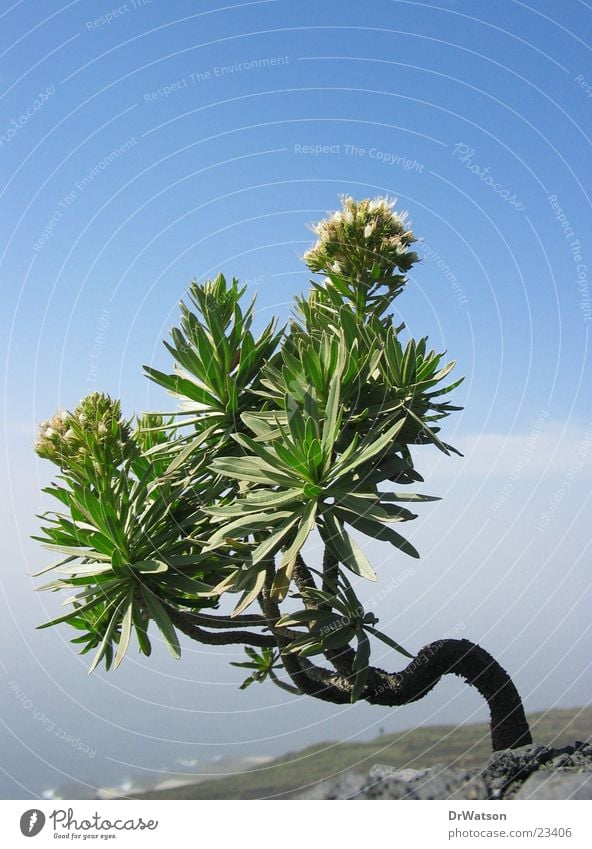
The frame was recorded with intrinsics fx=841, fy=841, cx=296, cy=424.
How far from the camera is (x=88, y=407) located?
541 centimetres

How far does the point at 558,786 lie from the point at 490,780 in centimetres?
38

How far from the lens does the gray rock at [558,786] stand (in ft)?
14.7

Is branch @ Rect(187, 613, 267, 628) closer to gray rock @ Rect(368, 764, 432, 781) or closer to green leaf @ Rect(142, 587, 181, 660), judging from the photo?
green leaf @ Rect(142, 587, 181, 660)

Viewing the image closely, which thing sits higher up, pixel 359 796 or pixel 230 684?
pixel 230 684

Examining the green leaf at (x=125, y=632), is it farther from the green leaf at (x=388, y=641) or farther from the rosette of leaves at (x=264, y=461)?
the green leaf at (x=388, y=641)

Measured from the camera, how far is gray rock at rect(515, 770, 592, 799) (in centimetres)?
447

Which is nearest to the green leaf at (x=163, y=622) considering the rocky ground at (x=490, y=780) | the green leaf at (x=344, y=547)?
the green leaf at (x=344, y=547)

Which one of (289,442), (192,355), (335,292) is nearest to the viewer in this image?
(289,442)

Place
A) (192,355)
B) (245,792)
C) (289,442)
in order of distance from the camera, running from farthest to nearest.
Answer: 1. (192,355)
2. (245,792)
3. (289,442)

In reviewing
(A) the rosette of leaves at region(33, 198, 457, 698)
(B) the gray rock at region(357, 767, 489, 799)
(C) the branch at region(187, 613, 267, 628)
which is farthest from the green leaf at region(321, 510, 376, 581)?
(B) the gray rock at region(357, 767, 489, 799)
